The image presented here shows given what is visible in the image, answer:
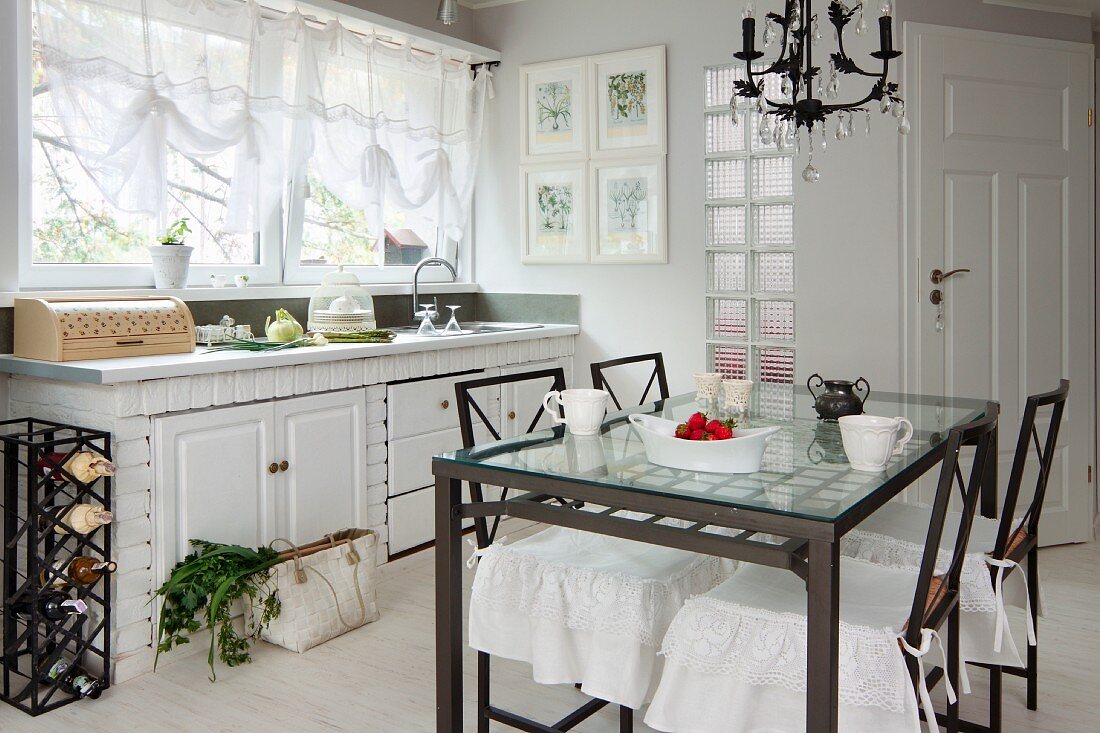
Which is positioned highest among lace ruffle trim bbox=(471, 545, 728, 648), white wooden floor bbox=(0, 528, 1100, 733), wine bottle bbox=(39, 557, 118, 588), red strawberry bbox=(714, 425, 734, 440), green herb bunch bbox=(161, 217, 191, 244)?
green herb bunch bbox=(161, 217, 191, 244)

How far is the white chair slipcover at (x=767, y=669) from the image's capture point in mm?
1729

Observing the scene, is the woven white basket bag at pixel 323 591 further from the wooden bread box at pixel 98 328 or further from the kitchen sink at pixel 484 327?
the kitchen sink at pixel 484 327

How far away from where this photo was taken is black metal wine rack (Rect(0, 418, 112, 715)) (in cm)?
259

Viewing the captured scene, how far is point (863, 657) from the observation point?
175 centimetres

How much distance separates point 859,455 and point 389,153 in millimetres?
2941

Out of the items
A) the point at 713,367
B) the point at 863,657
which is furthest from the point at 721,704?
the point at 713,367

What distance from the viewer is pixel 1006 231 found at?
3.90 metres

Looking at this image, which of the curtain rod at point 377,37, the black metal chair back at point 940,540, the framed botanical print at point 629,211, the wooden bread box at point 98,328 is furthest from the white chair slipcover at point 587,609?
the curtain rod at point 377,37

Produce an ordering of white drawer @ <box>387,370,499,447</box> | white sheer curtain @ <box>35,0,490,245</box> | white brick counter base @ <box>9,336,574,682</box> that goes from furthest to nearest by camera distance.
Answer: white drawer @ <box>387,370,499,447</box>
white sheer curtain @ <box>35,0,490,245</box>
white brick counter base @ <box>9,336,574,682</box>

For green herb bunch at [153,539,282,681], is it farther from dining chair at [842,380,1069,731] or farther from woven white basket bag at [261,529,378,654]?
dining chair at [842,380,1069,731]

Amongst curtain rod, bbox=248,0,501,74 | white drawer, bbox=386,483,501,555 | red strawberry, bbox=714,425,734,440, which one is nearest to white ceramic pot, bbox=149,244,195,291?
curtain rod, bbox=248,0,501,74

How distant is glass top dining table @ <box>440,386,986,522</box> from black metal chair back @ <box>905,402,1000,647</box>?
A: 0.13m

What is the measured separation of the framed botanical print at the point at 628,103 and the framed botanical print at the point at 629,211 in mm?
76

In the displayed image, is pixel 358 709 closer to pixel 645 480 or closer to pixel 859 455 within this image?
pixel 645 480
